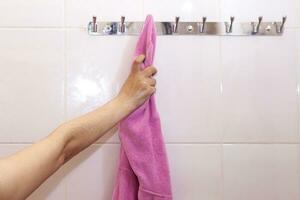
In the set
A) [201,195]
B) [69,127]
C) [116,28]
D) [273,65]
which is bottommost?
[201,195]

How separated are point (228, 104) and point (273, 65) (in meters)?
0.20

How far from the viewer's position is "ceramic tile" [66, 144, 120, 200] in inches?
37.2

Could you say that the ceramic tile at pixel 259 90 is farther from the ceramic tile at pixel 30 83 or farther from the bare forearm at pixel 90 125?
the ceramic tile at pixel 30 83

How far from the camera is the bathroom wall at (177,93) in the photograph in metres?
0.95

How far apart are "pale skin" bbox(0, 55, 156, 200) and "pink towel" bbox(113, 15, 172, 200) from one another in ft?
0.11

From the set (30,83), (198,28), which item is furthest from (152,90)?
(30,83)

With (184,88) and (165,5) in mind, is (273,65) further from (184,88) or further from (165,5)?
(165,5)

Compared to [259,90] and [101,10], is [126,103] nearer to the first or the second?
[101,10]

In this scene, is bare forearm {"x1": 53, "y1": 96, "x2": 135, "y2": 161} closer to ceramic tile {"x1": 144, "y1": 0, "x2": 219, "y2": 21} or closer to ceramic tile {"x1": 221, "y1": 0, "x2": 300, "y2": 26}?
ceramic tile {"x1": 144, "y1": 0, "x2": 219, "y2": 21}

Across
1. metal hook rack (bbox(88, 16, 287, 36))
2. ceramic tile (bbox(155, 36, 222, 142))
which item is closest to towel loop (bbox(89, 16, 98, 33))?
metal hook rack (bbox(88, 16, 287, 36))

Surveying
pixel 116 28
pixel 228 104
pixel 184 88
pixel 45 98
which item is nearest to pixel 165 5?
pixel 116 28

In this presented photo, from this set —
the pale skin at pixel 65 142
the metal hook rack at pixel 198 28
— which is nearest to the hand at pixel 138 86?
the pale skin at pixel 65 142

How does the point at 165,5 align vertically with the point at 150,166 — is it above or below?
above

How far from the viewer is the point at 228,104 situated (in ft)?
3.22
